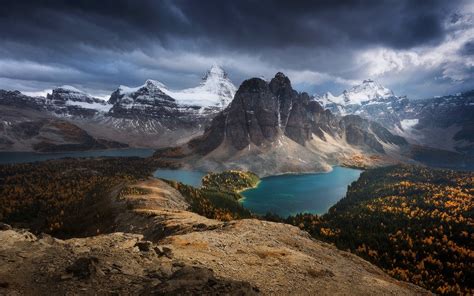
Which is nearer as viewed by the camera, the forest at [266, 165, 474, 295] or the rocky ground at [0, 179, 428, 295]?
the rocky ground at [0, 179, 428, 295]

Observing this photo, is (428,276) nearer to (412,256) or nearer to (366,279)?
(412,256)

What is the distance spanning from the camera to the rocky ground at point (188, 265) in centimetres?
2738

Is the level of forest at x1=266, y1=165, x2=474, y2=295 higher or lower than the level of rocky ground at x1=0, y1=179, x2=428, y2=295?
lower

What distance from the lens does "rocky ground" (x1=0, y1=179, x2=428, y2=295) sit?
27.4 meters

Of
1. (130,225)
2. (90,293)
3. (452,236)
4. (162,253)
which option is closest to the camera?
(90,293)

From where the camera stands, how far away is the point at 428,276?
91.4 meters

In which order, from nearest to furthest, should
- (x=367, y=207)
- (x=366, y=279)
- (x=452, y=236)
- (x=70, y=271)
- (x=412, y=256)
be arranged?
(x=70, y=271) → (x=366, y=279) → (x=412, y=256) → (x=452, y=236) → (x=367, y=207)

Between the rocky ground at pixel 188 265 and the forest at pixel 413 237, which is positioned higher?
the rocky ground at pixel 188 265

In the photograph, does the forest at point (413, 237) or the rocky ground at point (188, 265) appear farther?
the forest at point (413, 237)

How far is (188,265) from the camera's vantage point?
34.5m

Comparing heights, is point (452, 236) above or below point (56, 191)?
above

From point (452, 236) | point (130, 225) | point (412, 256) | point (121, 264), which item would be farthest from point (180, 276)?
point (452, 236)

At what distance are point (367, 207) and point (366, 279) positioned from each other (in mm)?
132502

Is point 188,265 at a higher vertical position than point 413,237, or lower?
higher
